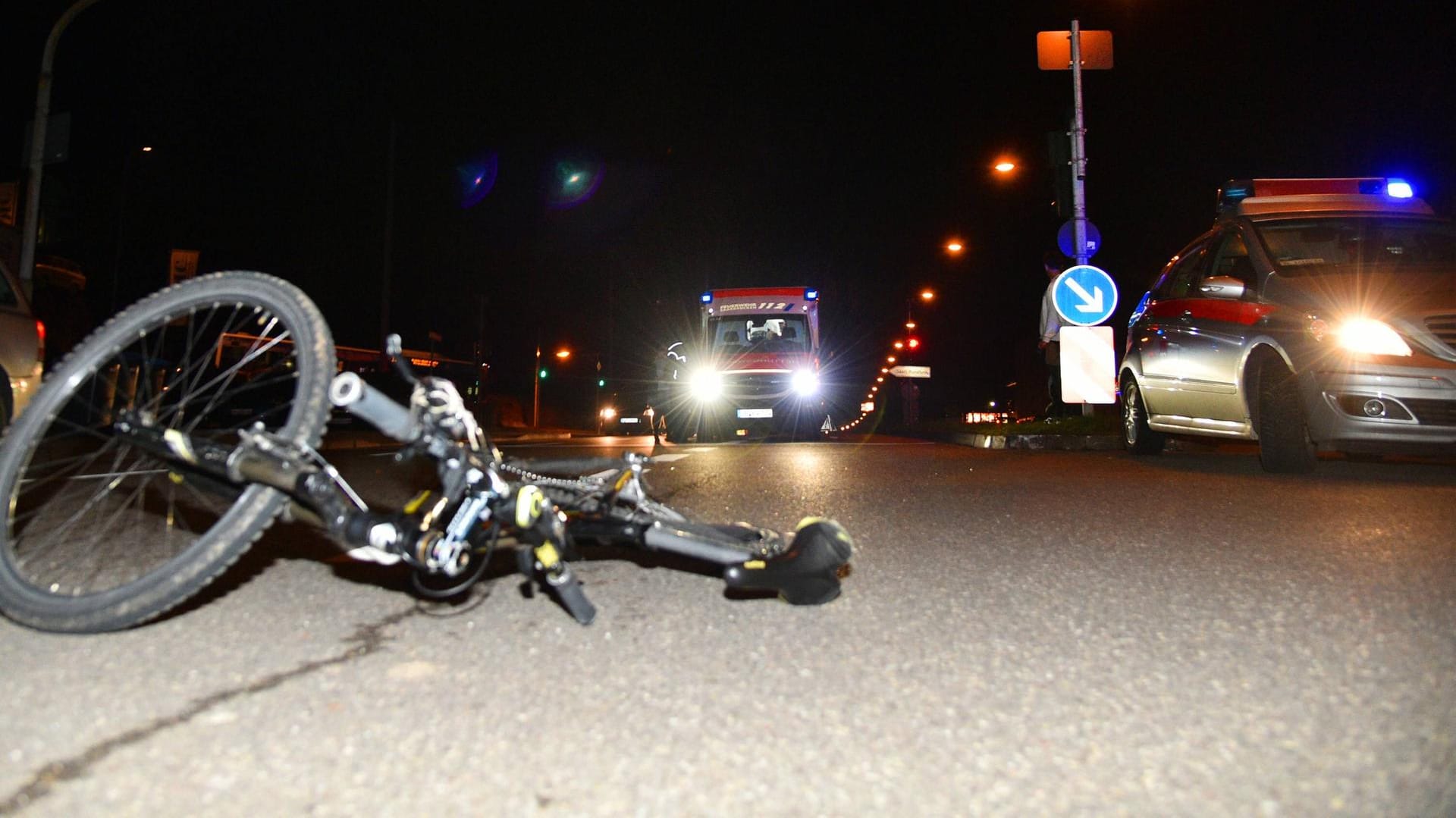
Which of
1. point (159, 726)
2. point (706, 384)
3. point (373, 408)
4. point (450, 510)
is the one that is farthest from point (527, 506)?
point (706, 384)

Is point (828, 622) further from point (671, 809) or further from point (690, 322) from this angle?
point (690, 322)

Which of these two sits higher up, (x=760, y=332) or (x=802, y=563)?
(x=760, y=332)

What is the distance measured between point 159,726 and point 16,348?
4914 millimetres

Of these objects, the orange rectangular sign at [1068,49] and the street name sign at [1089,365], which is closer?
the street name sign at [1089,365]

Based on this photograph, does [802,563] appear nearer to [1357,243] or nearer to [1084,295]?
[1357,243]

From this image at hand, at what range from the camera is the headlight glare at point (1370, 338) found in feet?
20.6

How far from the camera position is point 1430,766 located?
204cm

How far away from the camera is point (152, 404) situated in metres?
3.06

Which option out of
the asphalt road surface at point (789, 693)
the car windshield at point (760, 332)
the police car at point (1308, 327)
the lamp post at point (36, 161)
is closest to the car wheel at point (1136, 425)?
the police car at point (1308, 327)

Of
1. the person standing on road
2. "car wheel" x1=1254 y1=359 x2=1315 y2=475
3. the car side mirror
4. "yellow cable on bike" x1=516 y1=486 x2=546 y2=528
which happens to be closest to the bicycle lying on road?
"yellow cable on bike" x1=516 y1=486 x2=546 y2=528

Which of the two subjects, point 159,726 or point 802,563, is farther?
point 802,563

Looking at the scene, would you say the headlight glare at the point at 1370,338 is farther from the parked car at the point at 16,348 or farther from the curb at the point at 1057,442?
the parked car at the point at 16,348

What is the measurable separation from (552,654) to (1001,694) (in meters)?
1.22

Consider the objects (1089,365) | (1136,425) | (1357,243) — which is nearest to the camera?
(1357,243)
